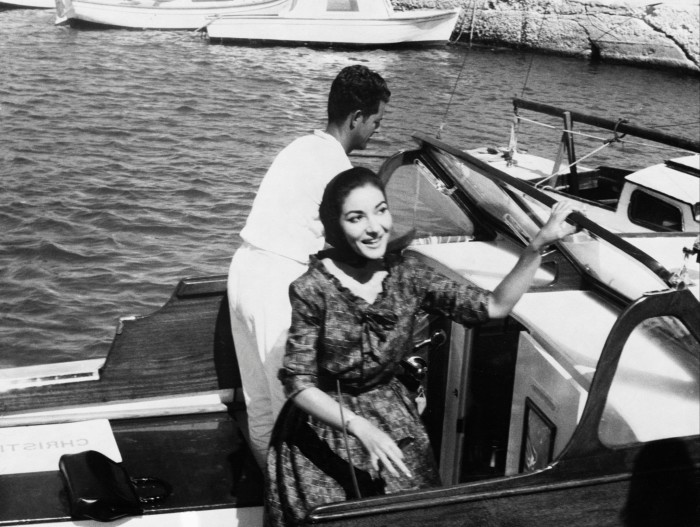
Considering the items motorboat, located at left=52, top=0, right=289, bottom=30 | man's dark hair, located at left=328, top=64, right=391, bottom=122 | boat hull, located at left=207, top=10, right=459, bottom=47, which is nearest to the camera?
man's dark hair, located at left=328, top=64, right=391, bottom=122

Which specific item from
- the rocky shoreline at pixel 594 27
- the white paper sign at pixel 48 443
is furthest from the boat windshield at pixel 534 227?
the rocky shoreline at pixel 594 27

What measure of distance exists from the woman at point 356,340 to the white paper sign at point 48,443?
1274 mm

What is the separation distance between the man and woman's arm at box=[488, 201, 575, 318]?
777 millimetres

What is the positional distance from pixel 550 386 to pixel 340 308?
76 centimetres

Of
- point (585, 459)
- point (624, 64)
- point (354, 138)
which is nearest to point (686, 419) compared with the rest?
point (585, 459)

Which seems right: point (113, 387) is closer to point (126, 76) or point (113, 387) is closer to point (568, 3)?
point (126, 76)

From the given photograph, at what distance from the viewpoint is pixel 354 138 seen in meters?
3.40

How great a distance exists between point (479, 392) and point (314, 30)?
986 inches

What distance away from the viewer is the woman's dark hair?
2789mm

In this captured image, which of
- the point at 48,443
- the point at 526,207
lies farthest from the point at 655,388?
the point at 48,443

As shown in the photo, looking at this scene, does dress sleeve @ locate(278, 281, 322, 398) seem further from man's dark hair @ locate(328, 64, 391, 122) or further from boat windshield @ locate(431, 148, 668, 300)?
boat windshield @ locate(431, 148, 668, 300)

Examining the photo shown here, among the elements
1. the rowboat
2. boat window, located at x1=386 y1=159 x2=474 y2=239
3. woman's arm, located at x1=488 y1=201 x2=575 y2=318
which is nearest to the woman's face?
woman's arm, located at x1=488 y1=201 x2=575 y2=318

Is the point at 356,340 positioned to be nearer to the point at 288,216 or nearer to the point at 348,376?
the point at 348,376

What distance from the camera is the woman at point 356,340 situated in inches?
109
